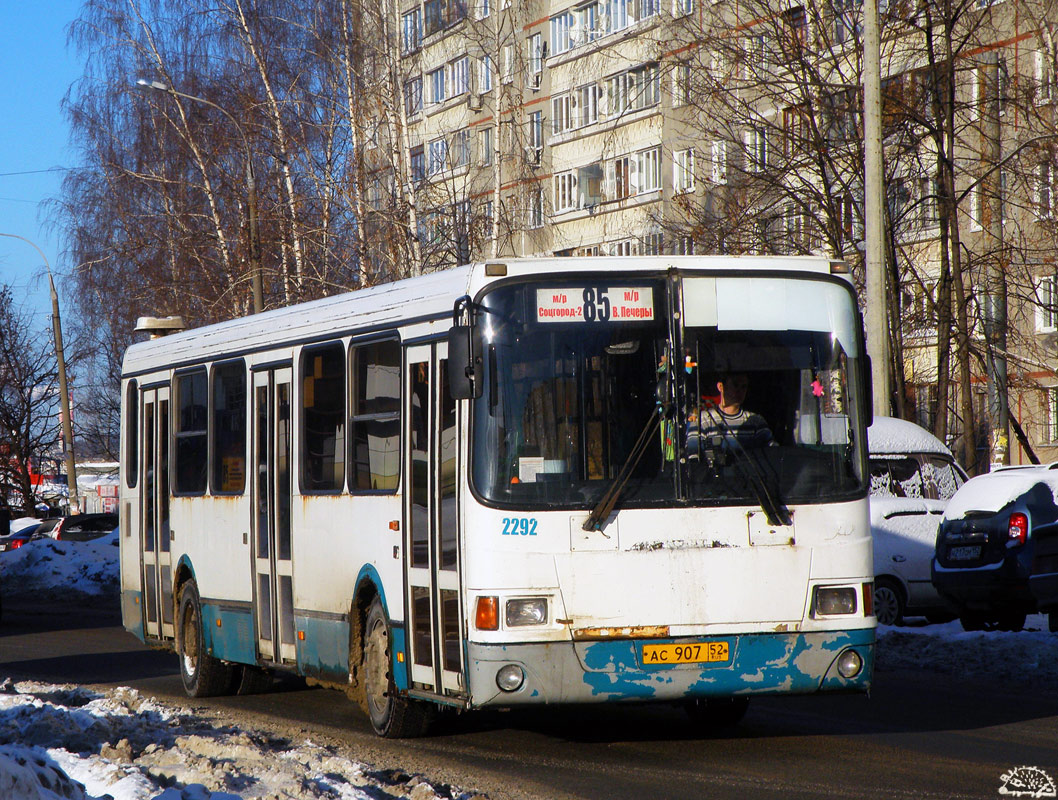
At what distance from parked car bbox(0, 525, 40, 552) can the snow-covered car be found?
31759mm

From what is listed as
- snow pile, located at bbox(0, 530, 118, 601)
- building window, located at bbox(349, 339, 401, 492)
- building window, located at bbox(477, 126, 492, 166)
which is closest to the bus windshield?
building window, located at bbox(349, 339, 401, 492)

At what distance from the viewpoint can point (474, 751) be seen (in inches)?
373

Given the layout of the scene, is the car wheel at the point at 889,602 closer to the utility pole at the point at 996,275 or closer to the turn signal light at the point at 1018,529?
the turn signal light at the point at 1018,529

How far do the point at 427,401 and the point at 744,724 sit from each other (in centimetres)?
296

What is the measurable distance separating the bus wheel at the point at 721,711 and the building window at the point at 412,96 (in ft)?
74.7

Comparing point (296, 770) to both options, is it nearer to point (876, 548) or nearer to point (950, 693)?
point (950, 693)

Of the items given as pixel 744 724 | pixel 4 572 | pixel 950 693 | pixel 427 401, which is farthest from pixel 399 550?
pixel 4 572

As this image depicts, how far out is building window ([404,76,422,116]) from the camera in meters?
32.0

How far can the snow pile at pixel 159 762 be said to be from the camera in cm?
701

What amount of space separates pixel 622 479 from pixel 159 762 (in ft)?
9.20

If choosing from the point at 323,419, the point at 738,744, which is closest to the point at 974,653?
the point at 738,744

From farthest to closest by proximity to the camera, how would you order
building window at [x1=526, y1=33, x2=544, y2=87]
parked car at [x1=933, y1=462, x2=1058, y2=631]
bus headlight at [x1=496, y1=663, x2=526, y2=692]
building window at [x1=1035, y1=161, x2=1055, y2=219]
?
building window at [x1=526, y1=33, x2=544, y2=87]
building window at [x1=1035, y1=161, x2=1055, y2=219]
parked car at [x1=933, y1=462, x2=1058, y2=631]
bus headlight at [x1=496, y1=663, x2=526, y2=692]

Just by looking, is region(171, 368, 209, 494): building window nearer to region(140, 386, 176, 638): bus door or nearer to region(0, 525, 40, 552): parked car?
region(140, 386, 176, 638): bus door

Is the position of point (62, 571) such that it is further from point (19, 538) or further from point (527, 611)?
point (527, 611)
